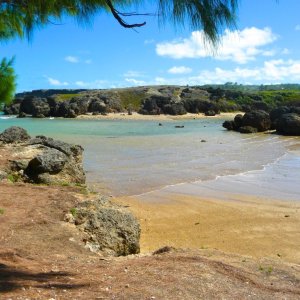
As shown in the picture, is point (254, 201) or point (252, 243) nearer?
point (252, 243)

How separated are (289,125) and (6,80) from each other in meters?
46.0

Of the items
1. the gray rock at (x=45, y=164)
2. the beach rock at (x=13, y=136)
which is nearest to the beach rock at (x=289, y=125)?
the beach rock at (x=13, y=136)

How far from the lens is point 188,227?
1177 cm

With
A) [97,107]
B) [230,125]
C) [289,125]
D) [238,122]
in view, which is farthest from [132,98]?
[289,125]

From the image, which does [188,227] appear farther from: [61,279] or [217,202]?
[61,279]

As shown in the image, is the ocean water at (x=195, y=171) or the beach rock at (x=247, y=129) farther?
the beach rock at (x=247, y=129)

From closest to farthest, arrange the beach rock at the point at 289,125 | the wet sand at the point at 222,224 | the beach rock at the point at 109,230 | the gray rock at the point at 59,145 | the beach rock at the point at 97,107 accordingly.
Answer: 1. the beach rock at the point at 109,230
2. the wet sand at the point at 222,224
3. the gray rock at the point at 59,145
4. the beach rock at the point at 289,125
5. the beach rock at the point at 97,107

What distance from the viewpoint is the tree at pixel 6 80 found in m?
5.98

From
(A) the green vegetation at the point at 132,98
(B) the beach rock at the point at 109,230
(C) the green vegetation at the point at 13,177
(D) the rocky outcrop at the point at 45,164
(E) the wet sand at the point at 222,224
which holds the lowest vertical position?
(E) the wet sand at the point at 222,224

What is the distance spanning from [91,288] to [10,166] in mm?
9126

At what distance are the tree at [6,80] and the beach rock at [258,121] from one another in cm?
4917

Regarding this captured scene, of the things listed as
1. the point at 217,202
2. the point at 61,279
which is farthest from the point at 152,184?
the point at 61,279

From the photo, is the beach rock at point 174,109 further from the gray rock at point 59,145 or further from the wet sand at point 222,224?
the wet sand at point 222,224

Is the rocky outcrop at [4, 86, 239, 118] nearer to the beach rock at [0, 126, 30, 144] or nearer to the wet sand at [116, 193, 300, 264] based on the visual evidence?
the beach rock at [0, 126, 30, 144]
